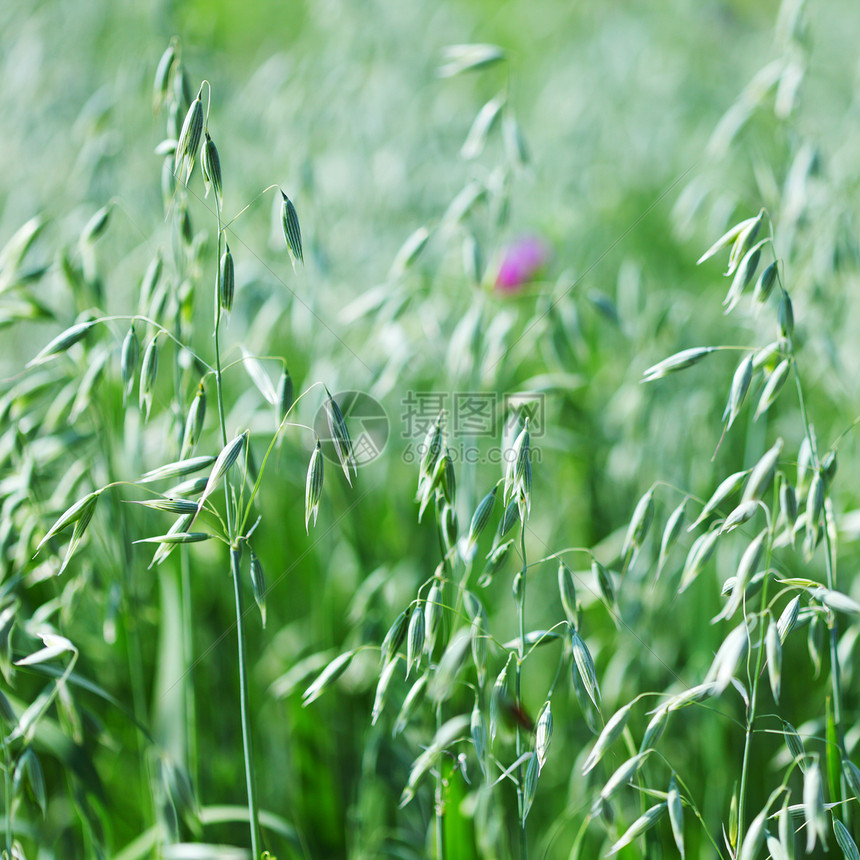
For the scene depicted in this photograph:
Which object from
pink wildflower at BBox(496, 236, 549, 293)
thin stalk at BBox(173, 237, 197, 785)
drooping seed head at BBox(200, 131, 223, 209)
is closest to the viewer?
drooping seed head at BBox(200, 131, 223, 209)

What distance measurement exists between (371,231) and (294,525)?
0.64 meters

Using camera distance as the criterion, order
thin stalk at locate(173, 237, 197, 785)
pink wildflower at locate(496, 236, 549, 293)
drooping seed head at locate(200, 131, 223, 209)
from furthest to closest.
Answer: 1. pink wildflower at locate(496, 236, 549, 293)
2. thin stalk at locate(173, 237, 197, 785)
3. drooping seed head at locate(200, 131, 223, 209)

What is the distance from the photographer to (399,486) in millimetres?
1260

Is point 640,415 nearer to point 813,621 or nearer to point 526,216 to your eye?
point 813,621

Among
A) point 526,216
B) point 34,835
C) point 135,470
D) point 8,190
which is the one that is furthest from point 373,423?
point 8,190

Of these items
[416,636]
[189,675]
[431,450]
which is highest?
[431,450]

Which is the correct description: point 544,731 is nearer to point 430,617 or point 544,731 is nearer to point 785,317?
point 430,617

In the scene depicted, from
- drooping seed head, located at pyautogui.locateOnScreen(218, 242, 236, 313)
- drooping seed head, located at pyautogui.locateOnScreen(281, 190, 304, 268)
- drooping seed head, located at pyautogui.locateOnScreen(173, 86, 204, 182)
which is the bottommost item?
drooping seed head, located at pyautogui.locateOnScreen(218, 242, 236, 313)

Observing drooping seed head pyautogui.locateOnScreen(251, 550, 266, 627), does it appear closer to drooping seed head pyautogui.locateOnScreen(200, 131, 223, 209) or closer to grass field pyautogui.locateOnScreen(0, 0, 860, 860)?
grass field pyautogui.locateOnScreen(0, 0, 860, 860)

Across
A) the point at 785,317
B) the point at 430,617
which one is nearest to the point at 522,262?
the point at 785,317

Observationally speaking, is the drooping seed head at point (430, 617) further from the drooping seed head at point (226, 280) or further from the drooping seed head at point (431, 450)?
the drooping seed head at point (226, 280)

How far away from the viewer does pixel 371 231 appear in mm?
1523

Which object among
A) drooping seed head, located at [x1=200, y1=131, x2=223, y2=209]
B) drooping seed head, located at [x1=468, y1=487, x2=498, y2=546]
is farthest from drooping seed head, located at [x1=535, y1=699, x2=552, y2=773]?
drooping seed head, located at [x1=200, y1=131, x2=223, y2=209]

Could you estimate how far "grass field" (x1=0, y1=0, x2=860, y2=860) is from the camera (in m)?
0.59
